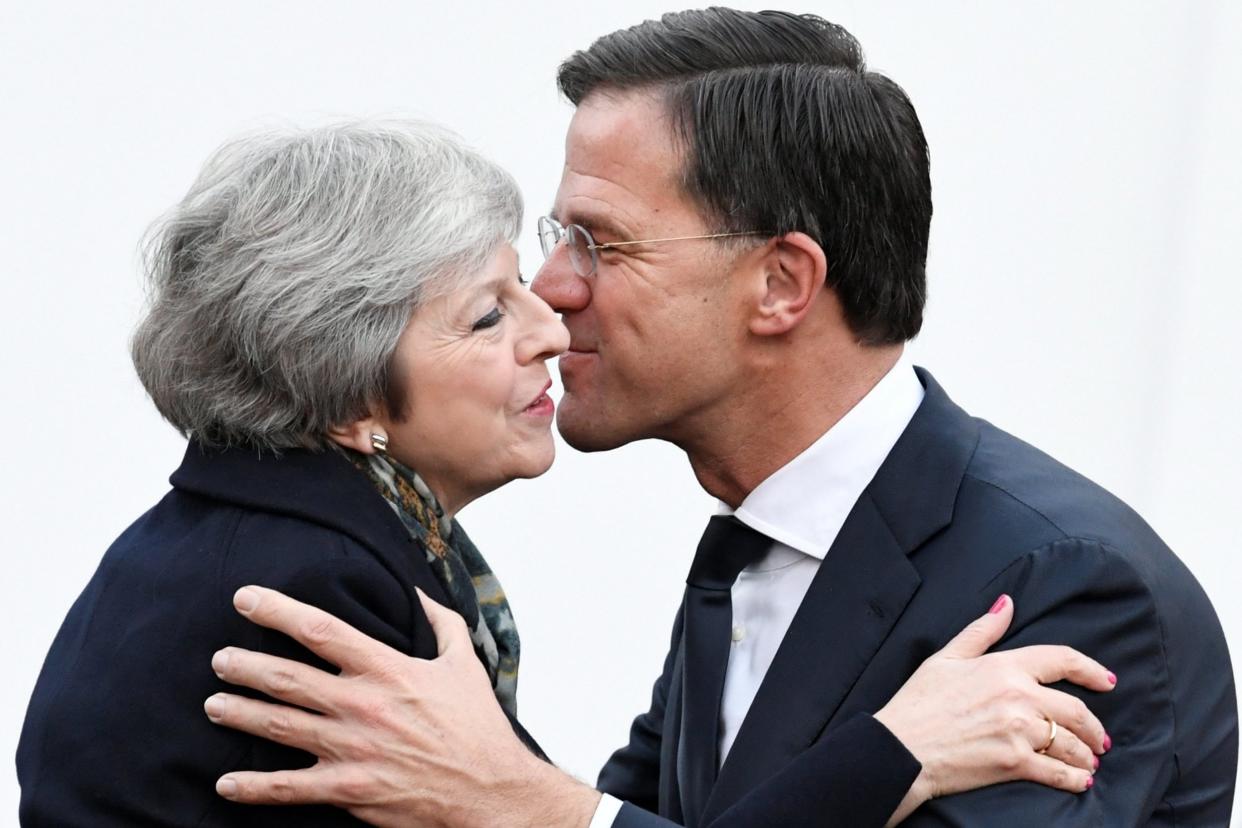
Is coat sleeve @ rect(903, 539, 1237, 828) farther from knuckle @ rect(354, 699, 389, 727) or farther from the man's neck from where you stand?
knuckle @ rect(354, 699, 389, 727)

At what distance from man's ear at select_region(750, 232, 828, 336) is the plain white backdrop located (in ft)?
6.27

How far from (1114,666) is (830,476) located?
2.05 feet

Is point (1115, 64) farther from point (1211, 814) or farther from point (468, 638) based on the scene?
point (468, 638)

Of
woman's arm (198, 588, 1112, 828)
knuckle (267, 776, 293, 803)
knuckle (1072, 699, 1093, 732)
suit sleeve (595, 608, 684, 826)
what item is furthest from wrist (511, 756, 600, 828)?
suit sleeve (595, 608, 684, 826)

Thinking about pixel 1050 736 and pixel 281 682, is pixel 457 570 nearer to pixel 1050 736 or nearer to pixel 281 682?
pixel 281 682

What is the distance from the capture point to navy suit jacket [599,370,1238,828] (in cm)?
247

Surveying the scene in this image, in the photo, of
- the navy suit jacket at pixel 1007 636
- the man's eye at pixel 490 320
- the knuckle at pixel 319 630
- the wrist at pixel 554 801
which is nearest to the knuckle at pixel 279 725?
the knuckle at pixel 319 630

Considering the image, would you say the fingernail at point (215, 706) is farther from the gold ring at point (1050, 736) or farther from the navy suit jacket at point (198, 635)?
the gold ring at point (1050, 736)

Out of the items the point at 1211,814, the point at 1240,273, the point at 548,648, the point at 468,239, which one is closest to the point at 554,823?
the point at 468,239

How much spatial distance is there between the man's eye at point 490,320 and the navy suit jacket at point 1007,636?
658 mm

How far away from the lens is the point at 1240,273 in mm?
5008

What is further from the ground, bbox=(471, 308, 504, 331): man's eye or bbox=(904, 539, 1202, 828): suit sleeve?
bbox=(471, 308, 504, 331): man's eye

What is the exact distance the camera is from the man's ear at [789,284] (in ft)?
9.75

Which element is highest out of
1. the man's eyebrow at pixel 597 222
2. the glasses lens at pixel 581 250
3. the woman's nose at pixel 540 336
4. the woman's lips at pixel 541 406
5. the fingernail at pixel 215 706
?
the man's eyebrow at pixel 597 222
